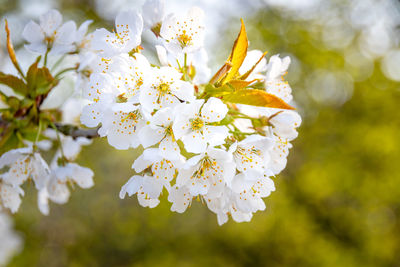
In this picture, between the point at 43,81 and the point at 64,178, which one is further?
the point at 64,178

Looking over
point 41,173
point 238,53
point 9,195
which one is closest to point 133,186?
point 41,173

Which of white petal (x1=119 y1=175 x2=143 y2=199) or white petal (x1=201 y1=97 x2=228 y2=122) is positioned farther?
white petal (x1=119 y1=175 x2=143 y2=199)

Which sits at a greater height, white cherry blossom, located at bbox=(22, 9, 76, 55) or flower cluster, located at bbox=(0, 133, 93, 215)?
white cherry blossom, located at bbox=(22, 9, 76, 55)

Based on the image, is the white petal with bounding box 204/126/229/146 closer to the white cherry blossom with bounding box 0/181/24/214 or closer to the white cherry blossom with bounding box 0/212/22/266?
the white cherry blossom with bounding box 0/181/24/214

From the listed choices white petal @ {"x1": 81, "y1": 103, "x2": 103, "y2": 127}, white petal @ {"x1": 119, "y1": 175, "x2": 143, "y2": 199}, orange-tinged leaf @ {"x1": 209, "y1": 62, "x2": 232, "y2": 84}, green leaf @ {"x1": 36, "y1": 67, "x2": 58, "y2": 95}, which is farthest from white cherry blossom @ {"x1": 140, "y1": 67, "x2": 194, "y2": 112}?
green leaf @ {"x1": 36, "y1": 67, "x2": 58, "y2": 95}

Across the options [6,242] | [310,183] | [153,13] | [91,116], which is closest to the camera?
[91,116]

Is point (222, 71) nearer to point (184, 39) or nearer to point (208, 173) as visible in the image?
point (184, 39)
